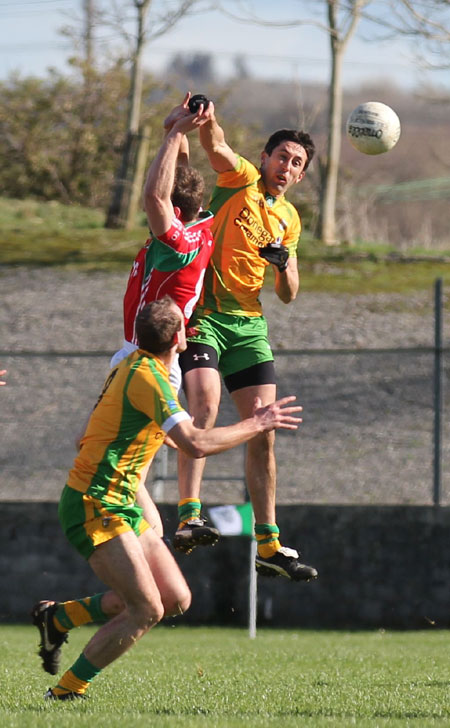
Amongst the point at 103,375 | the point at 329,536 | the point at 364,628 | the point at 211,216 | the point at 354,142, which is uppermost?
the point at 354,142

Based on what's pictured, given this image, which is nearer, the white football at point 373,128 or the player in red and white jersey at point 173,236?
the player in red and white jersey at point 173,236

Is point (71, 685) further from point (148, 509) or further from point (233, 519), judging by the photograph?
point (233, 519)

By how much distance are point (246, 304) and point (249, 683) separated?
2764 mm

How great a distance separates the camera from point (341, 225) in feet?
95.6

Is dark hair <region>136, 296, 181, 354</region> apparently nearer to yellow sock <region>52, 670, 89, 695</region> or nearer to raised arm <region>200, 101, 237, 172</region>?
raised arm <region>200, 101, 237, 172</region>

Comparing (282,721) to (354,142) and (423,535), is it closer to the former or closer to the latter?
(354,142)

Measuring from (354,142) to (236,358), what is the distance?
1.78 meters

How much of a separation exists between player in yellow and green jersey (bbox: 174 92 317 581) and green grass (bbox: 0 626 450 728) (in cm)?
97

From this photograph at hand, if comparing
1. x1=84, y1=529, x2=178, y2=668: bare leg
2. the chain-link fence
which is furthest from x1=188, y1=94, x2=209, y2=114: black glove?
the chain-link fence

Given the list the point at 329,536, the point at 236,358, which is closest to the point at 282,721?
the point at 236,358

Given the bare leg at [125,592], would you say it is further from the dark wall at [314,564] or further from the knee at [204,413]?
the dark wall at [314,564]

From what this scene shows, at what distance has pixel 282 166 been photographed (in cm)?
808

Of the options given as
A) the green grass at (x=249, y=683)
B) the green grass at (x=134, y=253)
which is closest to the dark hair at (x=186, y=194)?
the green grass at (x=249, y=683)

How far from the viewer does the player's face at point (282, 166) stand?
805 centimetres
